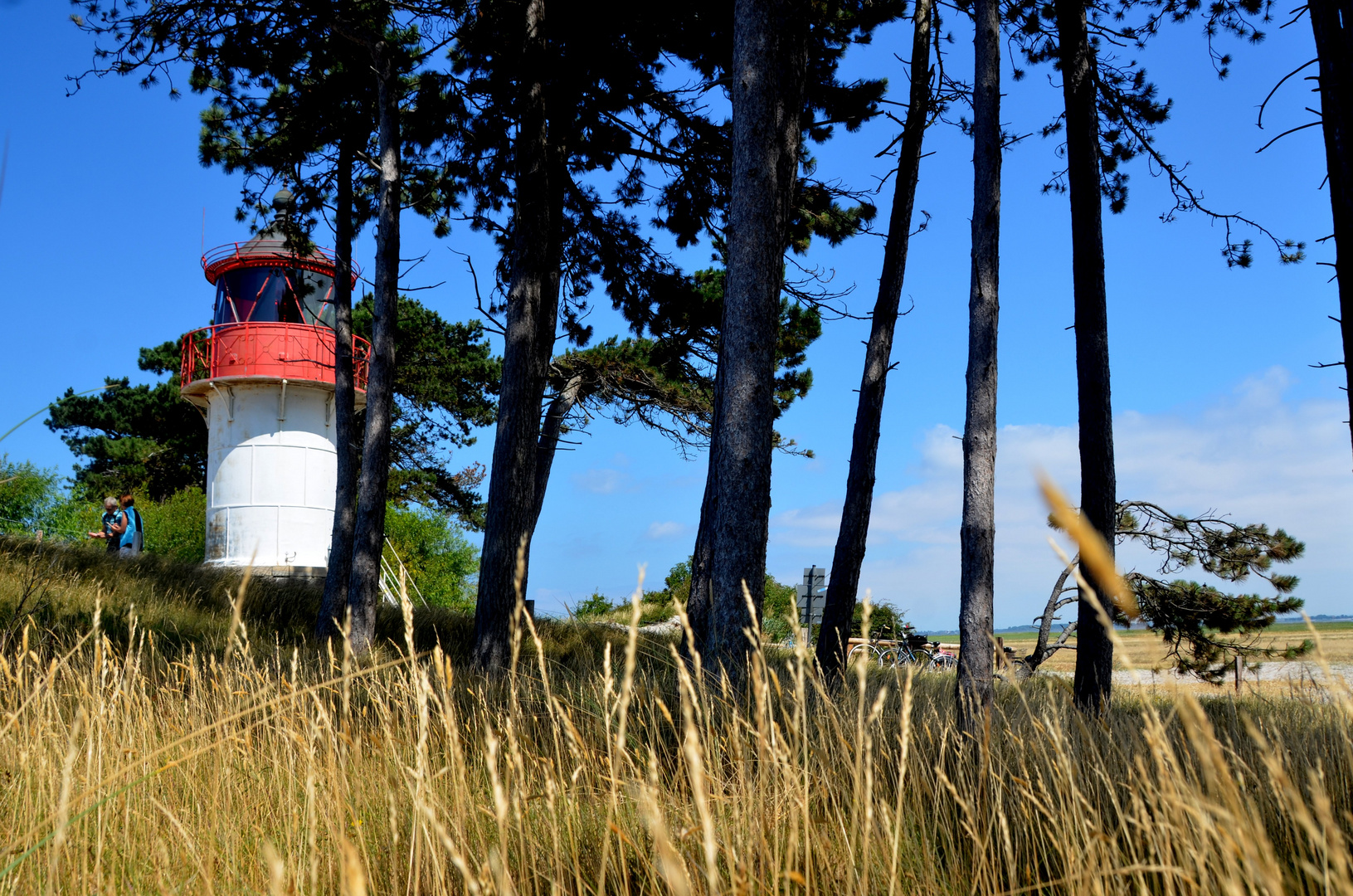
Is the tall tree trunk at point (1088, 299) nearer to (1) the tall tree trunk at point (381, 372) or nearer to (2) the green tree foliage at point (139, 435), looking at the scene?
(1) the tall tree trunk at point (381, 372)

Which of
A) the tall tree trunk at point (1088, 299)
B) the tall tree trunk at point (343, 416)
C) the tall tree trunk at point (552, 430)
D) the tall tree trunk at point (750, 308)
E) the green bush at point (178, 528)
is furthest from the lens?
the green bush at point (178, 528)

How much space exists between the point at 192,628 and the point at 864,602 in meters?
8.58

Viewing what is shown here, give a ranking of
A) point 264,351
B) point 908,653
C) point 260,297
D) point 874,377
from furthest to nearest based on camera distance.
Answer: point 260,297 → point 264,351 → point 908,653 → point 874,377

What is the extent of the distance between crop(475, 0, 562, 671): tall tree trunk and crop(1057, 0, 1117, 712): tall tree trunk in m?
4.57

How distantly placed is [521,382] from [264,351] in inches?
445

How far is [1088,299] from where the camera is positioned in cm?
685

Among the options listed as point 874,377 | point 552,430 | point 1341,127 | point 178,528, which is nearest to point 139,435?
point 178,528

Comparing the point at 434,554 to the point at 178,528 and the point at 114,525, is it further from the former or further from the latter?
the point at 114,525

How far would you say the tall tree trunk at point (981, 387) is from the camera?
533 cm

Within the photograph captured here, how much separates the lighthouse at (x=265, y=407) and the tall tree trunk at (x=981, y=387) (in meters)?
13.7

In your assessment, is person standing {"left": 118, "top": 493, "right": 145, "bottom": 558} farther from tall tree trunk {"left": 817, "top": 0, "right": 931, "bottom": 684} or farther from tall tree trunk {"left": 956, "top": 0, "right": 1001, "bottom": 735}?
tall tree trunk {"left": 956, "top": 0, "right": 1001, "bottom": 735}

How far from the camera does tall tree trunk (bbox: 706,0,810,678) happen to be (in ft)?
17.2

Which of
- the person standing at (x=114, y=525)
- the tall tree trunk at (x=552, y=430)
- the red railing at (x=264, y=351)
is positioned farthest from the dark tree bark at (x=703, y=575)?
the red railing at (x=264, y=351)

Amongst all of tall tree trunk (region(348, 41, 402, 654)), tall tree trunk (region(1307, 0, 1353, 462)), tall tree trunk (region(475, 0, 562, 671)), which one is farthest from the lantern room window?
tall tree trunk (region(1307, 0, 1353, 462))
